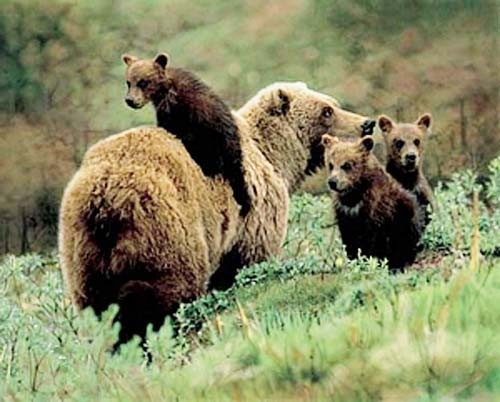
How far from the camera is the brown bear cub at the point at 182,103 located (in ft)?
18.7

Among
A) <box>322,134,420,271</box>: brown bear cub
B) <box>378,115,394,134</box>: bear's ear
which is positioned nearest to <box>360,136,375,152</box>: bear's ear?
<box>322,134,420,271</box>: brown bear cub

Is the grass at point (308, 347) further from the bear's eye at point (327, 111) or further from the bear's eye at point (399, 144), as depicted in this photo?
Answer: the bear's eye at point (327, 111)

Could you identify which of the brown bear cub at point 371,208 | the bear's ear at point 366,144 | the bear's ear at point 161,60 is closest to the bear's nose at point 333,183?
the brown bear cub at point 371,208

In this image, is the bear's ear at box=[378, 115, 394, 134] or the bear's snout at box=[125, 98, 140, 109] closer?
the bear's snout at box=[125, 98, 140, 109]

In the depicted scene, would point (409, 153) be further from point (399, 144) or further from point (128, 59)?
point (128, 59)

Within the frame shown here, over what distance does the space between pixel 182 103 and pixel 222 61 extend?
0.57 metres

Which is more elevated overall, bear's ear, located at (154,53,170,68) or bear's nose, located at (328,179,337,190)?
bear's ear, located at (154,53,170,68)

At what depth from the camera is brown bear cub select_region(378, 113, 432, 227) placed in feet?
19.5

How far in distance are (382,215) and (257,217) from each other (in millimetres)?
517

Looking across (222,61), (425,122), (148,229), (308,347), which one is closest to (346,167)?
(425,122)

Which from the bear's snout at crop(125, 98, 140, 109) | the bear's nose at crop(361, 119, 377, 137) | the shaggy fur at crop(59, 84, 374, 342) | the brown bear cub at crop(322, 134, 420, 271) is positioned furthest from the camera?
the bear's nose at crop(361, 119, 377, 137)

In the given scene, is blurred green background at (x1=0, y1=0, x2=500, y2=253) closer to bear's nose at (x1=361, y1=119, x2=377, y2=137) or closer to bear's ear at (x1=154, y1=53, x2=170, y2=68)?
bear's nose at (x1=361, y1=119, x2=377, y2=137)

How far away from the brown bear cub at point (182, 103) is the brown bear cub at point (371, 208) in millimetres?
460

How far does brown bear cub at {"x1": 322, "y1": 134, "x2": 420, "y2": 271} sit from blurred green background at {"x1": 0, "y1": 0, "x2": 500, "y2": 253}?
48 centimetres
